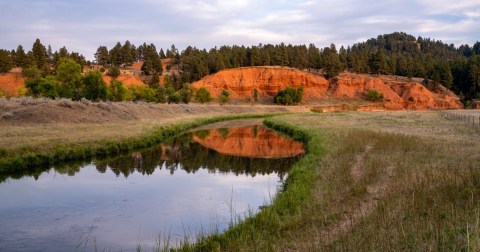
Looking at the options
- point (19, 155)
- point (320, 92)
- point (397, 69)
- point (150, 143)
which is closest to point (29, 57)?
point (320, 92)

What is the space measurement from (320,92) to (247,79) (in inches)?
915

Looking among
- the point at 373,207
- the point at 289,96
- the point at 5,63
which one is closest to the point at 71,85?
the point at 5,63

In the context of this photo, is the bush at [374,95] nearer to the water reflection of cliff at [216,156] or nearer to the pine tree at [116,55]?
the water reflection of cliff at [216,156]

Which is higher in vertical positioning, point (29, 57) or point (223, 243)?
point (29, 57)

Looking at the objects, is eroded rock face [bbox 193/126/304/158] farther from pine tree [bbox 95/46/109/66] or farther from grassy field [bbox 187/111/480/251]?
pine tree [bbox 95/46/109/66]

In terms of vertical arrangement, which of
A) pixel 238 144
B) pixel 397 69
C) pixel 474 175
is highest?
pixel 397 69

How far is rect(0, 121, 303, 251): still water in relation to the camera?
12.3 m

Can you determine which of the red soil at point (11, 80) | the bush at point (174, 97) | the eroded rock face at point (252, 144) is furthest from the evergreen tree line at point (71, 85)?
the red soil at point (11, 80)

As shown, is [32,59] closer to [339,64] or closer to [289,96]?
[289,96]

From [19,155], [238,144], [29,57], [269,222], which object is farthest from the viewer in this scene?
[29,57]

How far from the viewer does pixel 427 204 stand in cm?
1042

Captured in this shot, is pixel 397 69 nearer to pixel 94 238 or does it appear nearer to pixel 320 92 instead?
pixel 320 92

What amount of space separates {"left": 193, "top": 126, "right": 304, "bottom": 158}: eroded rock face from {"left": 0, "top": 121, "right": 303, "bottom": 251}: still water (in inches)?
39.4

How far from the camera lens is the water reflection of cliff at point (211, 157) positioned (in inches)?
959
